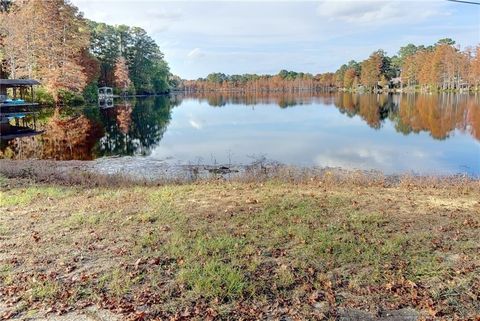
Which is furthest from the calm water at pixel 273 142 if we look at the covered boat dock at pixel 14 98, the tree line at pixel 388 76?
the tree line at pixel 388 76

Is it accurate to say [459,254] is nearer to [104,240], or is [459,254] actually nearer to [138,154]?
[104,240]

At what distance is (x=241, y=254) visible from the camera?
5.44 meters

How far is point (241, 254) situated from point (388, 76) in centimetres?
11388

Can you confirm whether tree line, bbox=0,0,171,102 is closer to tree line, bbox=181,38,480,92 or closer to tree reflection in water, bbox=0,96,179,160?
tree reflection in water, bbox=0,96,179,160

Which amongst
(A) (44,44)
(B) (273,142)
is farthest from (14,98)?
(B) (273,142)

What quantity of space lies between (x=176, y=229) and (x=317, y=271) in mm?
2389

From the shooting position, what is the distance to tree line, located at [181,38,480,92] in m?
82.5

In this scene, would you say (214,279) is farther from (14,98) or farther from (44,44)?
(44,44)

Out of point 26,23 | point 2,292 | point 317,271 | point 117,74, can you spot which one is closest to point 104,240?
point 2,292

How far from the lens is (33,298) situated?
4457 mm

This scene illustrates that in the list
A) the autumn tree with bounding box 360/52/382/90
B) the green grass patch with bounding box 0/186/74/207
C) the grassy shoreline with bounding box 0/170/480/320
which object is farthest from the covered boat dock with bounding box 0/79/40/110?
the autumn tree with bounding box 360/52/382/90

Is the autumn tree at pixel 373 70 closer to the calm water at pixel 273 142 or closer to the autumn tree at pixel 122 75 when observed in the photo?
the autumn tree at pixel 122 75

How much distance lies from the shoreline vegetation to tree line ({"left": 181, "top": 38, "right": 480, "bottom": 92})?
0.67 ft

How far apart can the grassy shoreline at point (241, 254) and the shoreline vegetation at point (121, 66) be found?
3892 cm
